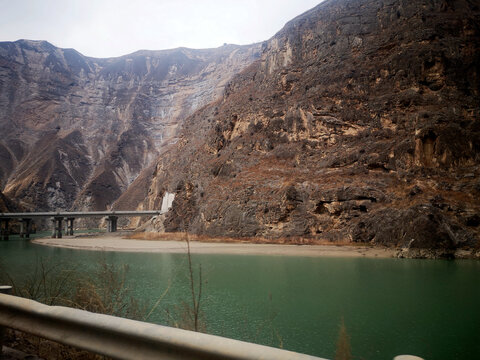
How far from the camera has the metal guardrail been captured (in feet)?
7.79

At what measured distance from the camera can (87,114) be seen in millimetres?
150125

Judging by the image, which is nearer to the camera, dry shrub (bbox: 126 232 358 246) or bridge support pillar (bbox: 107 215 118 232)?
dry shrub (bbox: 126 232 358 246)

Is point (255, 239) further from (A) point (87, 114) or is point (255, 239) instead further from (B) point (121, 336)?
(A) point (87, 114)

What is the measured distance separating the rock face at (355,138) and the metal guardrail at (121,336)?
29.0 metres

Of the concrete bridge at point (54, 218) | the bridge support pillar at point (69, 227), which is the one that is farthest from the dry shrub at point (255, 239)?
the bridge support pillar at point (69, 227)

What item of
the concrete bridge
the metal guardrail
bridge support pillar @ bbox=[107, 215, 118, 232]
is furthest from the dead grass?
bridge support pillar @ bbox=[107, 215, 118, 232]

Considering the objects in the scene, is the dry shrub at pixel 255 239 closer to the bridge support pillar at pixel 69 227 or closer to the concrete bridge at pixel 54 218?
the concrete bridge at pixel 54 218

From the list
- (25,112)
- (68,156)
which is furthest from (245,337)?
(25,112)

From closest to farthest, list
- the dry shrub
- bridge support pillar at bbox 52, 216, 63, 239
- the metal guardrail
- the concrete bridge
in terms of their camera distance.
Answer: the metal guardrail < the dry shrub < the concrete bridge < bridge support pillar at bbox 52, 216, 63, 239

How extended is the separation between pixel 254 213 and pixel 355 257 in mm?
17336

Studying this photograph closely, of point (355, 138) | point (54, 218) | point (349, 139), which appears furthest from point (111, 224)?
point (355, 138)

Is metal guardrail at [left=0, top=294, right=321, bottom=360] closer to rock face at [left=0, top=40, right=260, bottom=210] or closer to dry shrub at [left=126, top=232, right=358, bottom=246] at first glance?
dry shrub at [left=126, top=232, right=358, bottom=246]

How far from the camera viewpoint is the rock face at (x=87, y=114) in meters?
122

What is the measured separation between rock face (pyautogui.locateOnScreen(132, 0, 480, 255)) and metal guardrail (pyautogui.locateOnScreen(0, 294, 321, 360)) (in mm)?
29038
